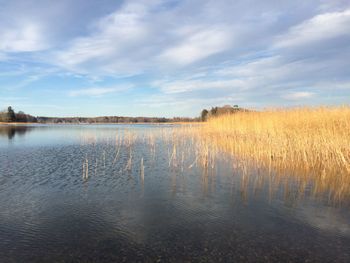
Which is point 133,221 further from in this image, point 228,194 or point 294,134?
point 294,134

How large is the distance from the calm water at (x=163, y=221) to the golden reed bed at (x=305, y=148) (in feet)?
5.94

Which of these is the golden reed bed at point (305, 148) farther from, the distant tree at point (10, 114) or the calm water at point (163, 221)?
the distant tree at point (10, 114)

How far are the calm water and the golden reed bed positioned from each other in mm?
→ 1810

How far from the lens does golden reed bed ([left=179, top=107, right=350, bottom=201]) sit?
316 inches

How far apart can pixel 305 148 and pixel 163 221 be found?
8.43 metres

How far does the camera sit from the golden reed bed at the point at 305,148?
26.4 ft

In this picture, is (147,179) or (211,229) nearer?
(211,229)

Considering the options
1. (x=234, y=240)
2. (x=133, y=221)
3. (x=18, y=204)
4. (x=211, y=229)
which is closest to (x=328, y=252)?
(x=234, y=240)

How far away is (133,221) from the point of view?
189 inches

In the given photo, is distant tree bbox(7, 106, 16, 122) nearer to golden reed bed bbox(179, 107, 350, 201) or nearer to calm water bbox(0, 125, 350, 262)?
calm water bbox(0, 125, 350, 262)

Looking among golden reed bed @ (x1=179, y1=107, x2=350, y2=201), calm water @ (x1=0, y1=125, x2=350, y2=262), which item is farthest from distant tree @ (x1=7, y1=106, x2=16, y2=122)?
golden reed bed @ (x1=179, y1=107, x2=350, y2=201)

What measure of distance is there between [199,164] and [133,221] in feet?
20.8

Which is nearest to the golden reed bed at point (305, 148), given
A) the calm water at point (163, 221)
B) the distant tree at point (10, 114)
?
the calm water at point (163, 221)

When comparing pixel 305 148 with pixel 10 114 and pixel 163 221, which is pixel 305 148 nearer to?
pixel 163 221
